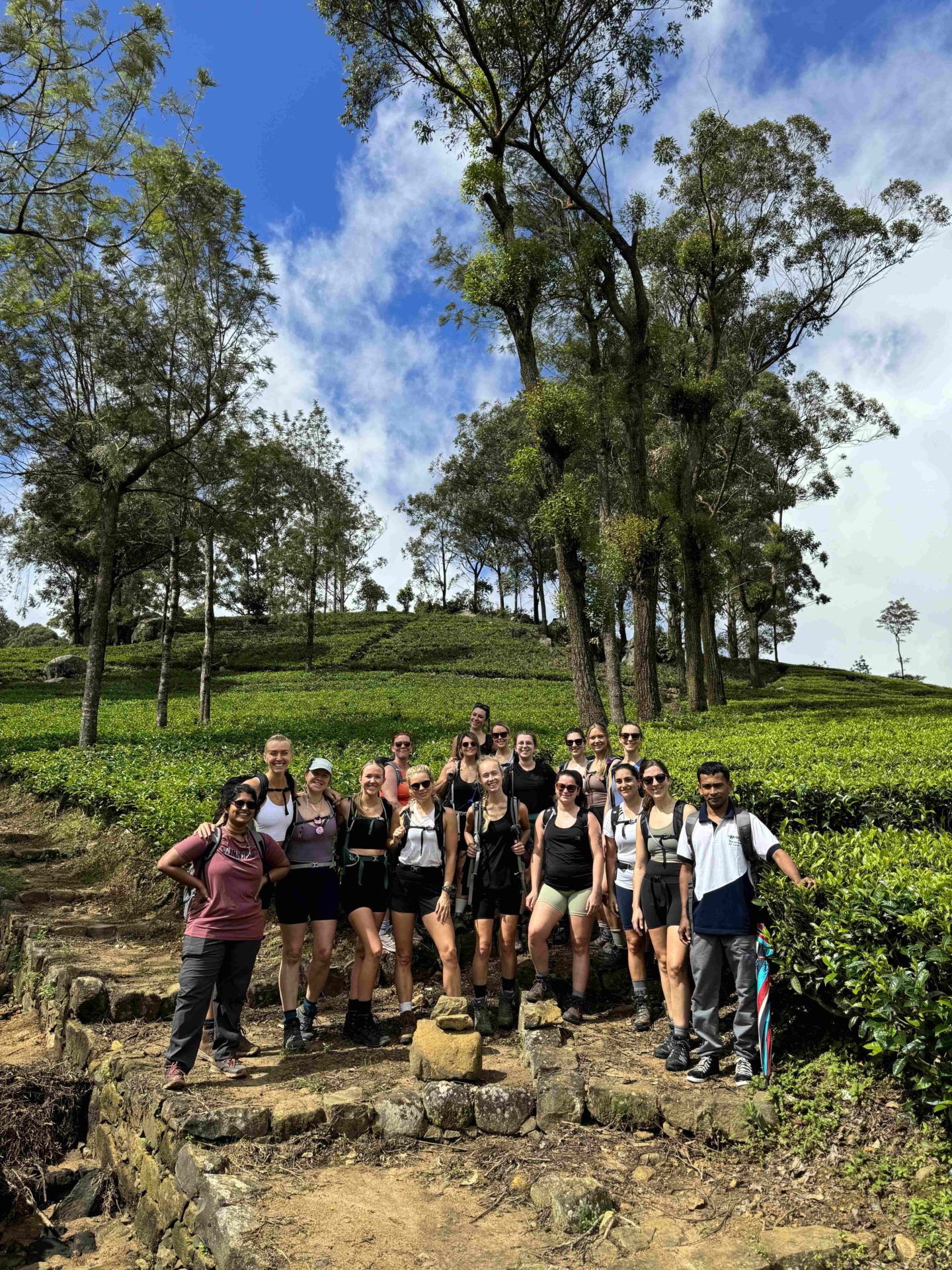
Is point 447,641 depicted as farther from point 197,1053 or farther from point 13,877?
point 197,1053

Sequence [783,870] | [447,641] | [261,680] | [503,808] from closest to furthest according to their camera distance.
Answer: [783,870]
[503,808]
[261,680]
[447,641]

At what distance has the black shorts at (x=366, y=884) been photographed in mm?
6039

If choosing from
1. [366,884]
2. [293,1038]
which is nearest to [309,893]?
[366,884]

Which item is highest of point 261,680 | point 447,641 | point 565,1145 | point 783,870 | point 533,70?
point 533,70

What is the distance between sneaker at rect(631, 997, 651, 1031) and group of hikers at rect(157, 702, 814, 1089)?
2 centimetres

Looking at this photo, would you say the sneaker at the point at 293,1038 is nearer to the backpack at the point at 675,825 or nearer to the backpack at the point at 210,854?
the backpack at the point at 210,854

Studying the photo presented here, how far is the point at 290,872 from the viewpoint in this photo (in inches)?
230

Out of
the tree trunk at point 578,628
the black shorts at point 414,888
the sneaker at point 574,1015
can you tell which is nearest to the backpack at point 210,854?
the black shorts at point 414,888

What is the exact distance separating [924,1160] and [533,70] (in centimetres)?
1739

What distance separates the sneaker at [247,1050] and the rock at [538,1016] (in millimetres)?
1948

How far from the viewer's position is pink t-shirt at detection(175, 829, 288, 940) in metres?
5.27

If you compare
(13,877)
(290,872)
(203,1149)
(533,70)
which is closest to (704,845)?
(290,872)

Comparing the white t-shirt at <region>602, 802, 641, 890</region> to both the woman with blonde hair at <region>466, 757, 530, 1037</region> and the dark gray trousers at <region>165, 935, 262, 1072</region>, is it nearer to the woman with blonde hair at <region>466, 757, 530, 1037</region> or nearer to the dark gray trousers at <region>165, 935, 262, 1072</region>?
the woman with blonde hair at <region>466, 757, 530, 1037</region>

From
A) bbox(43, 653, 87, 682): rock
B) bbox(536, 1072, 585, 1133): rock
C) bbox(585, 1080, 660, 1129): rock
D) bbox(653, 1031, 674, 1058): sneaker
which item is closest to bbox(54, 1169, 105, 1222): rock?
bbox(536, 1072, 585, 1133): rock
